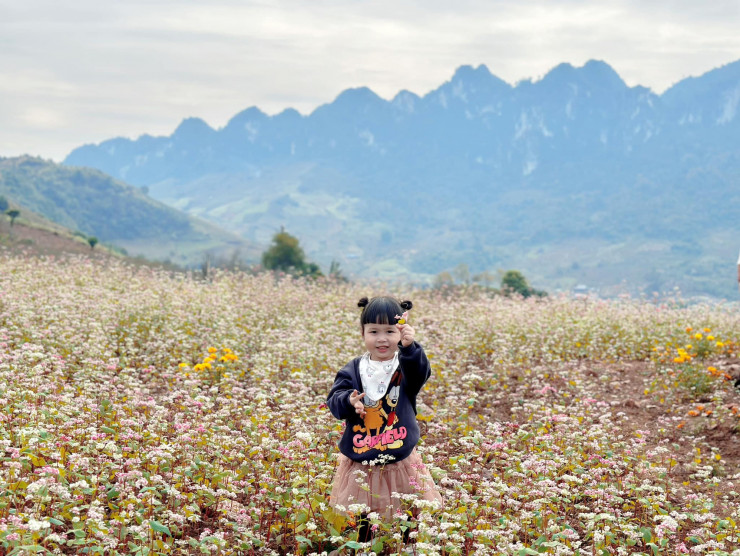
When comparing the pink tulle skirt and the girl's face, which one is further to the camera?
the girl's face

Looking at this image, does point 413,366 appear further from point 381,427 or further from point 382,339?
point 381,427

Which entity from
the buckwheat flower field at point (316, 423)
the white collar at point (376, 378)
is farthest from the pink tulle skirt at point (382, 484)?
the white collar at point (376, 378)

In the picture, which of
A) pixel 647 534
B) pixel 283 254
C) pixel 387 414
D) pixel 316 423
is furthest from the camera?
pixel 283 254

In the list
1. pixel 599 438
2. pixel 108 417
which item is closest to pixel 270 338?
pixel 108 417

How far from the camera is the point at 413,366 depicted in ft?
19.8

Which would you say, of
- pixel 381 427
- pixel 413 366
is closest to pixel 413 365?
pixel 413 366

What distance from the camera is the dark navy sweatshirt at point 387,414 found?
587cm

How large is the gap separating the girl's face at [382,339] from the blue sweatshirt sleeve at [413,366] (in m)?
0.11

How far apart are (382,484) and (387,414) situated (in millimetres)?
559

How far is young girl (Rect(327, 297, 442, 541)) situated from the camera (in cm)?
575

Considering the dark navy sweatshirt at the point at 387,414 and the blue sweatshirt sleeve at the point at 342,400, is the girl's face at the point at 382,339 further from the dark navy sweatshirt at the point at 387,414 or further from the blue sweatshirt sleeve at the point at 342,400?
the blue sweatshirt sleeve at the point at 342,400

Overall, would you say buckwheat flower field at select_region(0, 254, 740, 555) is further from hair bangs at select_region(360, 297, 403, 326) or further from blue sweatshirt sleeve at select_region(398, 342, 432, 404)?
hair bangs at select_region(360, 297, 403, 326)

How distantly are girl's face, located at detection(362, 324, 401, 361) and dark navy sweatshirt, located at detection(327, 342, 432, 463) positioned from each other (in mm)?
117

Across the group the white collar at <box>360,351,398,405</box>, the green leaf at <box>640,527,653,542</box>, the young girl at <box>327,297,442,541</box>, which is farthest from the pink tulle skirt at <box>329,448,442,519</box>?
the green leaf at <box>640,527,653,542</box>
